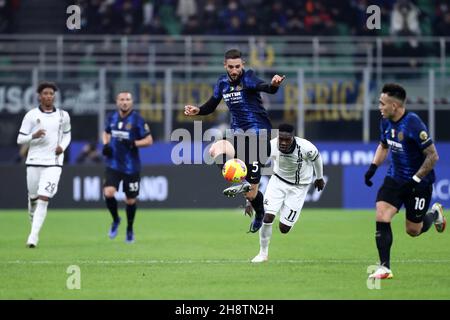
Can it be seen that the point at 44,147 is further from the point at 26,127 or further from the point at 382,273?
the point at 382,273

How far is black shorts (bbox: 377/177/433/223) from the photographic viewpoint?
39.4 feet

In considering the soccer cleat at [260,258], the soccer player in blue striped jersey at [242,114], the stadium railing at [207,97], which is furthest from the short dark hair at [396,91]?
the stadium railing at [207,97]

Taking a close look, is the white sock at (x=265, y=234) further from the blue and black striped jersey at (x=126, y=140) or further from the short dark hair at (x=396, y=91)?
the blue and black striped jersey at (x=126, y=140)

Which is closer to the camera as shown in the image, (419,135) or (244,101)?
(419,135)

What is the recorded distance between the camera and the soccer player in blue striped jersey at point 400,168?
11.9 m

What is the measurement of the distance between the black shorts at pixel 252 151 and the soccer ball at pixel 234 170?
1.48 ft

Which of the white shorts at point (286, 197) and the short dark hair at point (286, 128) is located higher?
the short dark hair at point (286, 128)

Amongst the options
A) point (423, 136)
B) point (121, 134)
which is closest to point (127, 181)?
point (121, 134)

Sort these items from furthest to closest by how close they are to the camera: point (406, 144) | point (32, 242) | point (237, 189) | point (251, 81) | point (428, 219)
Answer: point (32, 242)
point (251, 81)
point (237, 189)
point (428, 219)
point (406, 144)

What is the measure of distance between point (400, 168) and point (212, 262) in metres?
3.21

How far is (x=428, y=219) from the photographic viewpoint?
13.4 metres

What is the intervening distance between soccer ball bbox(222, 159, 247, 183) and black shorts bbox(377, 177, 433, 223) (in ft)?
7.00

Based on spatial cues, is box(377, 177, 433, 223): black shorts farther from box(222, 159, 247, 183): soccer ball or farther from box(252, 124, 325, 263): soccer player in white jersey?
box(222, 159, 247, 183): soccer ball

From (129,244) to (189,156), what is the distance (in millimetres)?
10442
